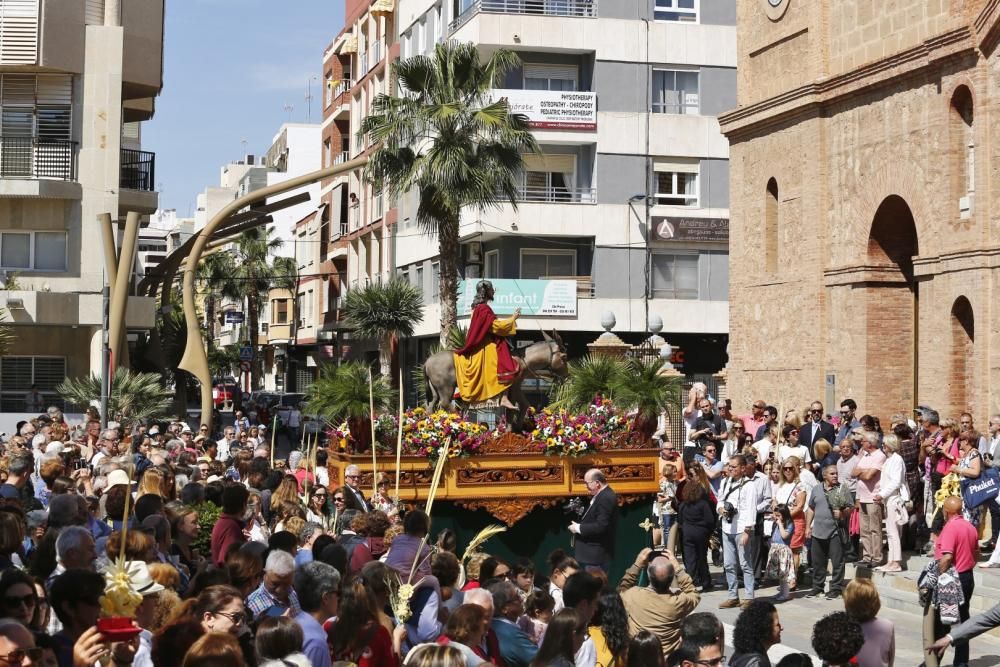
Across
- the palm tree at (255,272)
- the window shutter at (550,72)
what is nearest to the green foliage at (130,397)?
the window shutter at (550,72)

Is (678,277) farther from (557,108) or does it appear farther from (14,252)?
(14,252)

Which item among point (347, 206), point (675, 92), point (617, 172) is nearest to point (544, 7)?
point (675, 92)

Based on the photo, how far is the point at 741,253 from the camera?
3509 centimetres

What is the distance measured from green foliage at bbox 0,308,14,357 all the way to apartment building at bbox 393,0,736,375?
49.6 feet

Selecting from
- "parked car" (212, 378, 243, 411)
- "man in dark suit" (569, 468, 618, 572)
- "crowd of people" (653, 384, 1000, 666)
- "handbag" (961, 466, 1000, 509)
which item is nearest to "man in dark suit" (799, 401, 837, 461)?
"crowd of people" (653, 384, 1000, 666)

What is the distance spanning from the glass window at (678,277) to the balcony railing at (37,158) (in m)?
19.1

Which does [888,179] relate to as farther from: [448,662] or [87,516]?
[448,662]

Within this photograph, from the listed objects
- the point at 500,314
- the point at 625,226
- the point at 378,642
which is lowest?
the point at 378,642

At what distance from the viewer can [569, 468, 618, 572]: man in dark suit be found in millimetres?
14844

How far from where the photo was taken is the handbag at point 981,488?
55.7 ft

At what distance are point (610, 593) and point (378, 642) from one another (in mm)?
1960

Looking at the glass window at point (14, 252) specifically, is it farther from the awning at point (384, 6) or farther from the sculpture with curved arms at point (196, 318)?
the awning at point (384, 6)

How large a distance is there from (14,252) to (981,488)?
2683cm

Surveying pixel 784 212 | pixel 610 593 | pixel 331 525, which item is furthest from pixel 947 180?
pixel 610 593
